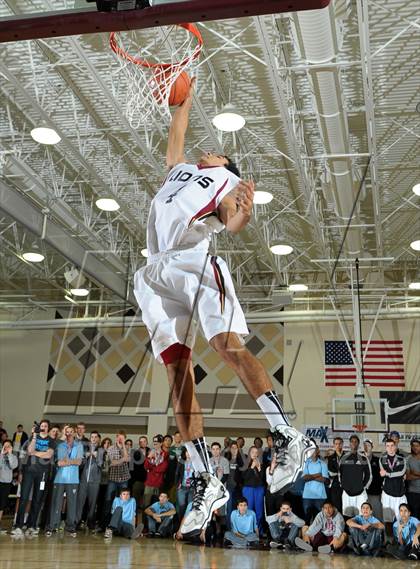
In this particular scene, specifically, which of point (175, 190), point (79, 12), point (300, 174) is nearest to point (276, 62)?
point (300, 174)

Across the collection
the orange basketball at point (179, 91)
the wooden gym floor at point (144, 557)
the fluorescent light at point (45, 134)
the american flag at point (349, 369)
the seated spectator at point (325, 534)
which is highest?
the fluorescent light at point (45, 134)

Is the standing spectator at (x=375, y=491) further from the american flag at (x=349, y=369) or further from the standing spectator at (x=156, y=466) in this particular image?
the american flag at (x=349, y=369)

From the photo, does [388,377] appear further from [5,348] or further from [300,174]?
[5,348]

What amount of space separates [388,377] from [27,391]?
57.0 feet

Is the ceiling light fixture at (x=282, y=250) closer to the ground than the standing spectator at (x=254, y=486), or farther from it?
farther from it

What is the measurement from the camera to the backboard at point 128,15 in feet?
A: 12.7

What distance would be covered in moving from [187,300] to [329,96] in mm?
7664

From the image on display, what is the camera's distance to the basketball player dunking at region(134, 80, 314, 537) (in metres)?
3.26

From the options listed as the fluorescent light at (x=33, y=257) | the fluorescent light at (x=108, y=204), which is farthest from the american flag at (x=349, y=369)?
the fluorescent light at (x=33, y=257)

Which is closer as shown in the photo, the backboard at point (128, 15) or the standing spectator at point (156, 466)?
the backboard at point (128, 15)

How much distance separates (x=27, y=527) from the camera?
12.2 metres

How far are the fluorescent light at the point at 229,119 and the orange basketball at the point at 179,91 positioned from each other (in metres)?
6.10

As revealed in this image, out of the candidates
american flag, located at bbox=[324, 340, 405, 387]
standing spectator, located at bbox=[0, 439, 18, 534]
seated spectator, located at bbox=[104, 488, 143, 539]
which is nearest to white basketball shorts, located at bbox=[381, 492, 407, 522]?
seated spectator, located at bbox=[104, 488, 143, 539]

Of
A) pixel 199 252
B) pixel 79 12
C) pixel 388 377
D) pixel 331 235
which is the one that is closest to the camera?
pixel 199 252
